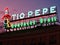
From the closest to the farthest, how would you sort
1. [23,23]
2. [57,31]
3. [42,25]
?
[57,31] < [42,25] < [23,23]

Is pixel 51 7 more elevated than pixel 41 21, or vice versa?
pixel 51 7

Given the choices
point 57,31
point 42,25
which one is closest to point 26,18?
point 42,25

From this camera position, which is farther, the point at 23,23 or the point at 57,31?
the point at 23,23

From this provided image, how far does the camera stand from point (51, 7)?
56406 millimetres

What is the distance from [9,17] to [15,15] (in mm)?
2320

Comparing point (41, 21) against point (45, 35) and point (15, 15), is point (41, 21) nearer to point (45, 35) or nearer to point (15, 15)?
point (45, 35)

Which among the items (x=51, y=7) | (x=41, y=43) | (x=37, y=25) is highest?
(x=51, y=7)

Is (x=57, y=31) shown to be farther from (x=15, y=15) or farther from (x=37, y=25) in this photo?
(x=15, y=15)

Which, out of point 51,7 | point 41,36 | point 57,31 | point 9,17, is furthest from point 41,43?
point 9,17

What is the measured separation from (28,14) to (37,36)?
21.7 feet

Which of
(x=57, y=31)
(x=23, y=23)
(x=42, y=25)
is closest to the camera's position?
(x=57, y=31)

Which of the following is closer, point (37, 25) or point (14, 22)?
point (37, 25)

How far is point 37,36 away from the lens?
58.5 m

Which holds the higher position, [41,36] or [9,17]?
[9,17]
